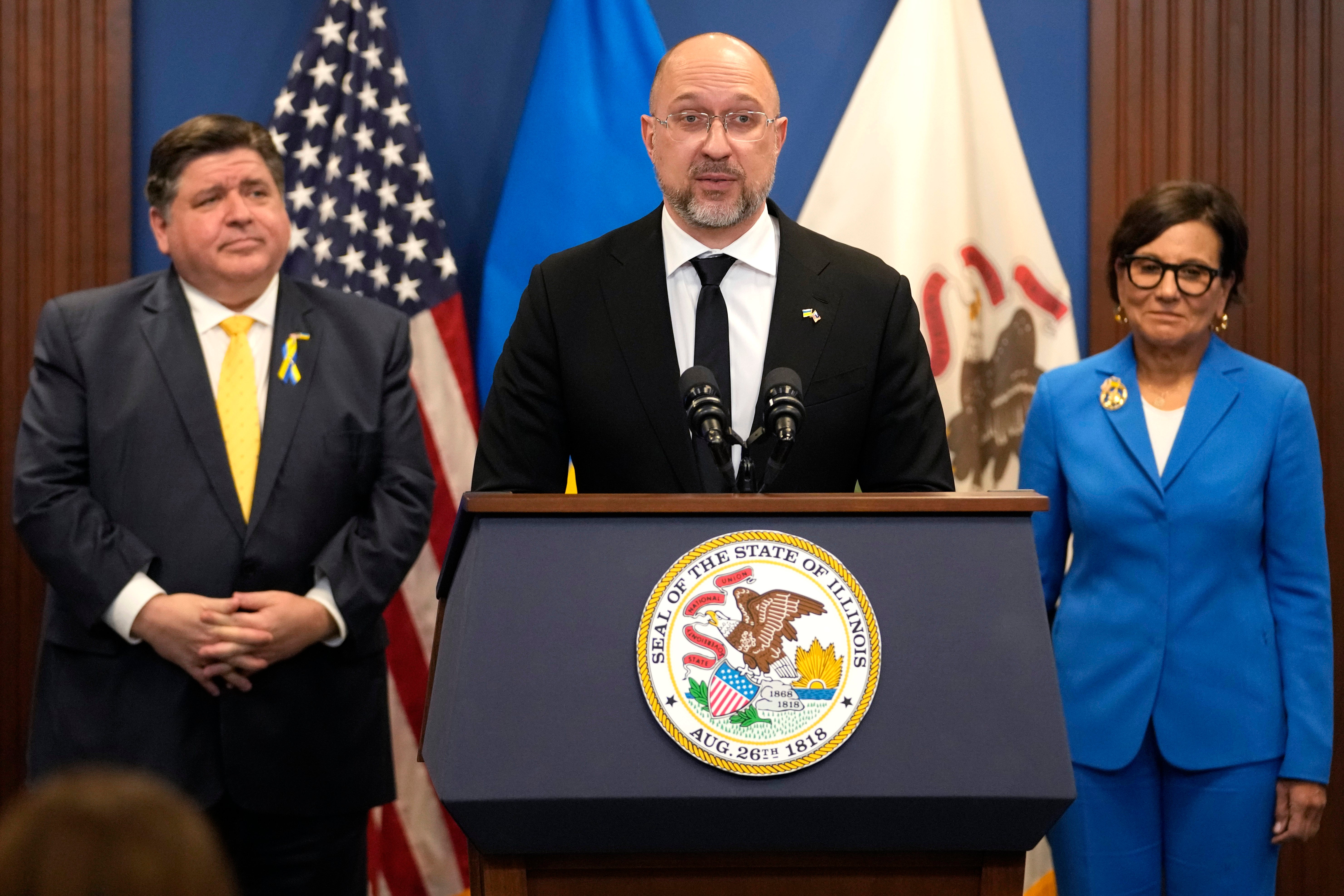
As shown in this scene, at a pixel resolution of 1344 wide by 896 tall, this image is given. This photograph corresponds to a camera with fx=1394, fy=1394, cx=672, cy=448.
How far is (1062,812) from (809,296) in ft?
3.29

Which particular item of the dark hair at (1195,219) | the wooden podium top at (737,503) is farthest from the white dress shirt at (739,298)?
the dark hair at (1195,219)

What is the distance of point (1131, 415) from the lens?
9.52 ft

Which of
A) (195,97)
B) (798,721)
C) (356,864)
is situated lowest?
(356,864)

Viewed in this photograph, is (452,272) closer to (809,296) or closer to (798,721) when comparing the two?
(809,296)

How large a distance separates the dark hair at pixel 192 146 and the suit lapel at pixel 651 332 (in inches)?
43.2

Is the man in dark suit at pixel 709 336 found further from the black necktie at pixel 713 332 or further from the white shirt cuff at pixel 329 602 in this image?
the white shirt cuff at pixel 329 602

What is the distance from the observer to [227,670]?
2746 mm

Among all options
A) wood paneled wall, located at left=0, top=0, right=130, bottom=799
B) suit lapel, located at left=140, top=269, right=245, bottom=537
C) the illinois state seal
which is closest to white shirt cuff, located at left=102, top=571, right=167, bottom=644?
suit lapel, located at left=140, top=269, right=245, bottom=537

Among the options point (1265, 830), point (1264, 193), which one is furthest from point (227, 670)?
point (1264, 193)

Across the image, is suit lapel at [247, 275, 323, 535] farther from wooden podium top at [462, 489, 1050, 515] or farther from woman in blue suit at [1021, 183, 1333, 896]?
woman in blue suit at [1021, 183, 1333, 896]

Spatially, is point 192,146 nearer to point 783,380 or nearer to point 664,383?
point 664,383

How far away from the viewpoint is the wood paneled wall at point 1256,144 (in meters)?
4.09

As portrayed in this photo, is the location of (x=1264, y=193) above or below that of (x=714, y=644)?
above

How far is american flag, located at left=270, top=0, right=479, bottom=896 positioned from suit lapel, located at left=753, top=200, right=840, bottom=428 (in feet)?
5.41
